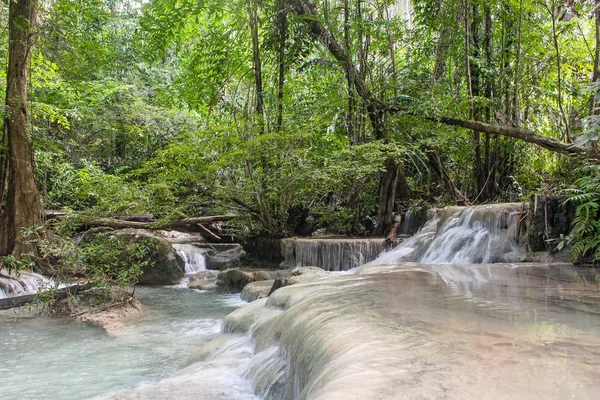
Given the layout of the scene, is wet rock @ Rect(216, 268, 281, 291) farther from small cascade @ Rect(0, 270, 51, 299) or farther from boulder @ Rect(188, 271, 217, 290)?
small cascade @ Rect(0, 270, 51, 299)

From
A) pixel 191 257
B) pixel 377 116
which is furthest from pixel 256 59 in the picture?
pixel 191 257

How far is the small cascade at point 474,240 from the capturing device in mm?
7098

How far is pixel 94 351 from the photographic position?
17.7ft

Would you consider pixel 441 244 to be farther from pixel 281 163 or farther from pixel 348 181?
pixel 281 163

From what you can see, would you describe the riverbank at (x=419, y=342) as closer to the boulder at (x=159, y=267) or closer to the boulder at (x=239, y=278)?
the boulder at (x=239, y=278)

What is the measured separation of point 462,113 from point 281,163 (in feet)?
13.8

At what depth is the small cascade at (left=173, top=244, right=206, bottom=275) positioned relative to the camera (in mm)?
12305

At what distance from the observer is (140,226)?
33.3 ft

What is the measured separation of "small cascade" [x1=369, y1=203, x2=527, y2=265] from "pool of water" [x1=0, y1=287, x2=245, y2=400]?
130 inches

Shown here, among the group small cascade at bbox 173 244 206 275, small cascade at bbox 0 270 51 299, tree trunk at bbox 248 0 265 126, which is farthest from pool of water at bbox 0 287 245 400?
tree trunk at bbox 248 0 265 126

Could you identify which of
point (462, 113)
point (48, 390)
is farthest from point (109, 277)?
point (462, 113)

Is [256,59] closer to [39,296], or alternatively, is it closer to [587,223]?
[39,296]

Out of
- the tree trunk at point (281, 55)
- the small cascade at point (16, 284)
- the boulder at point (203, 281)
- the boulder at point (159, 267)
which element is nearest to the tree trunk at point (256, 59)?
the tree trunk at point (281, 55)

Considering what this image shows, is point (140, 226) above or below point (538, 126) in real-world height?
below
